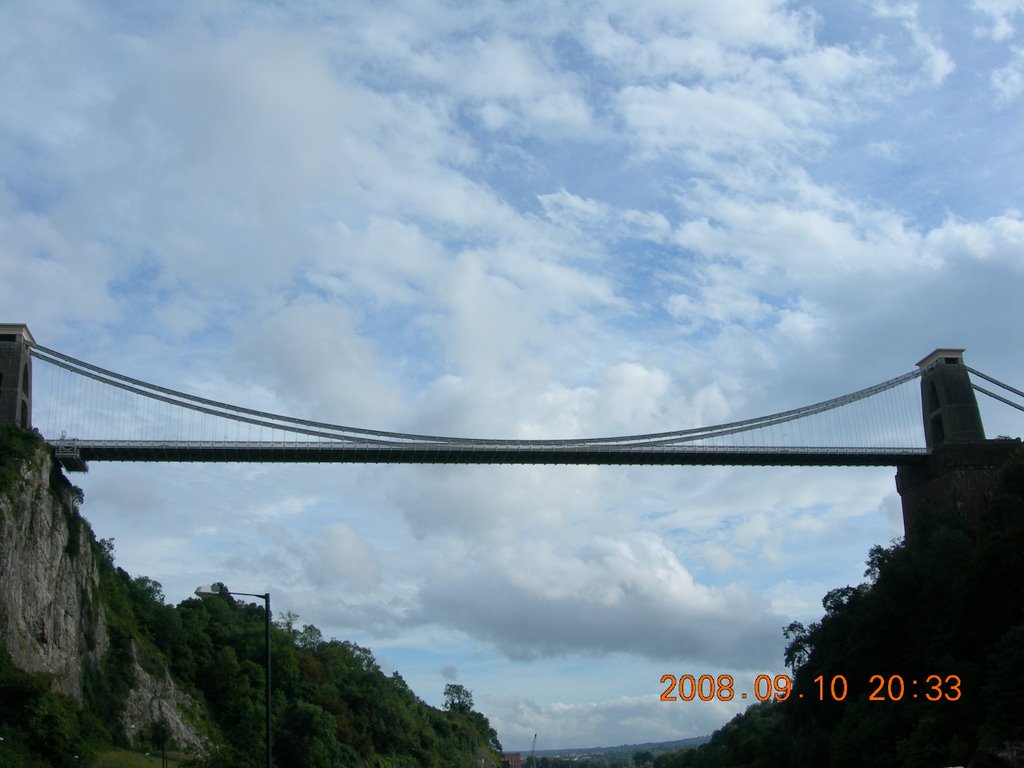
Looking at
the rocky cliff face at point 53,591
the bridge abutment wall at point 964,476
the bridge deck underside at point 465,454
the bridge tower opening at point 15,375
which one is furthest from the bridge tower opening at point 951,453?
the bridge tower opening at point 15,375

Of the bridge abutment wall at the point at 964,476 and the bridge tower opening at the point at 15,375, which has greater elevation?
the bridge tower opening at the point at 15,375

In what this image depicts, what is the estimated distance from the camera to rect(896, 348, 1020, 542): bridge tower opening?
5316 centimetres

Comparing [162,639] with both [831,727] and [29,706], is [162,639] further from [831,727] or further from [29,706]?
[831,727]

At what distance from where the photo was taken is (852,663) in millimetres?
48656

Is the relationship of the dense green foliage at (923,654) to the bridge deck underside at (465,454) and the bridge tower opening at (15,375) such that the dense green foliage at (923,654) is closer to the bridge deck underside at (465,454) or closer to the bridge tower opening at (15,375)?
the bridge deck underside at (465,454)

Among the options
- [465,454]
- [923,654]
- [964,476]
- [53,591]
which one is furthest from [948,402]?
[53,591]

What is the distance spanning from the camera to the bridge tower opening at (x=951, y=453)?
174 ft

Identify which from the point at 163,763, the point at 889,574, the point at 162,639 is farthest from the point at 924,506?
the point at 162,639

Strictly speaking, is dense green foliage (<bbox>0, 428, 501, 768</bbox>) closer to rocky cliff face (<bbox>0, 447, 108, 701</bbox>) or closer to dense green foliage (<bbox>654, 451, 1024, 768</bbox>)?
rocky cliff face (<bbox>0, 447, 108, 701</bbox>)

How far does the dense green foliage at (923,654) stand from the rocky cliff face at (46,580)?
33293mm

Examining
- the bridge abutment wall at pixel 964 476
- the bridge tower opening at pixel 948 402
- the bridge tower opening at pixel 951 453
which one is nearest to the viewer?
Result: the bridge abutment wall at pixel 964 476

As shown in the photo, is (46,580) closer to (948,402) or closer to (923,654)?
(923,654)

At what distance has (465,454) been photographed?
5434cm

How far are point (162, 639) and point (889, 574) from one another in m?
44.7
